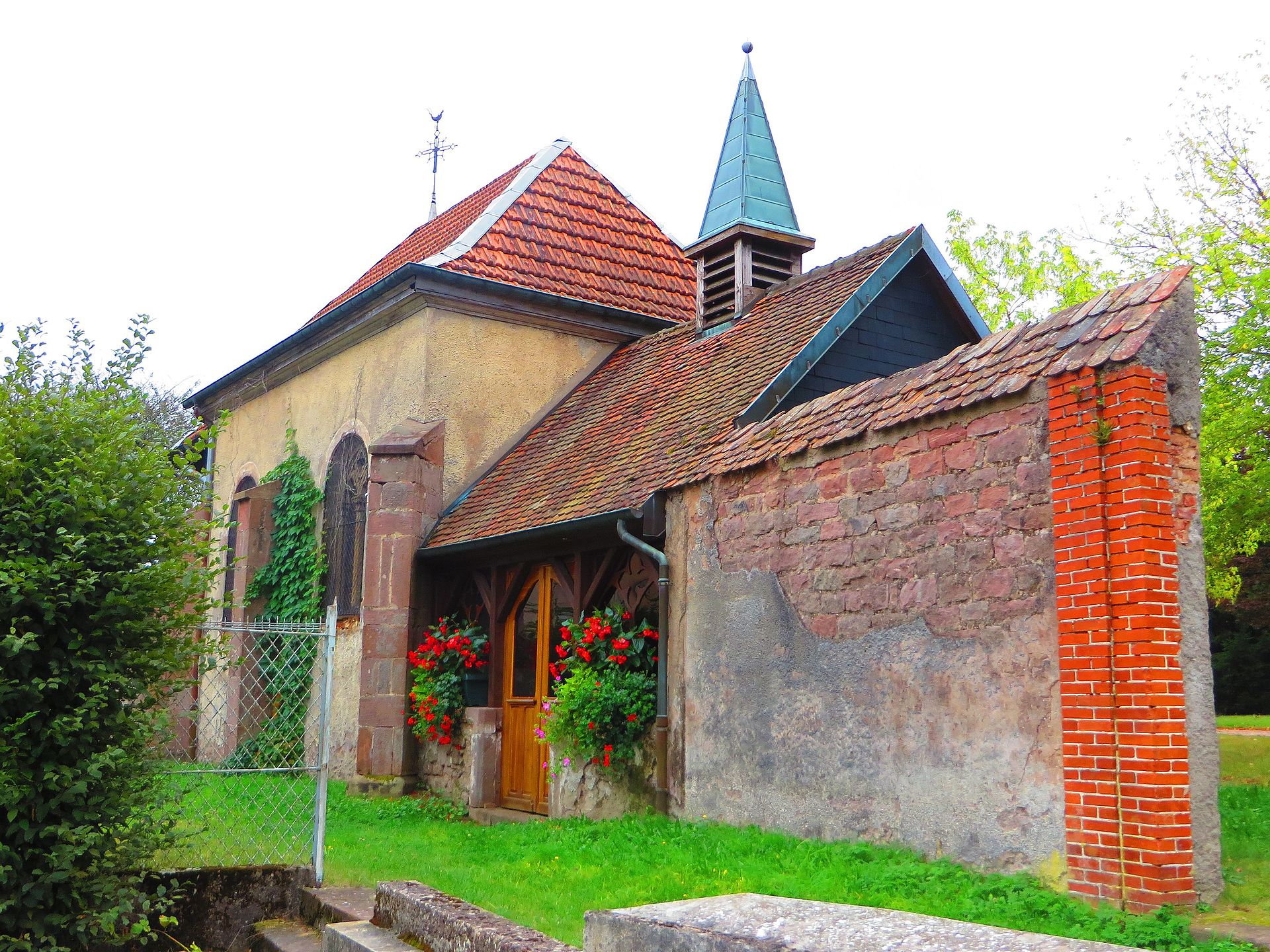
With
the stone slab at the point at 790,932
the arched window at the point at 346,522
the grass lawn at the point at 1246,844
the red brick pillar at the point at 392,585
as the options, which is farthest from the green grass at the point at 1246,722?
the stone slab at the point at 790,932

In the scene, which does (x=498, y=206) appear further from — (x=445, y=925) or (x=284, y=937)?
(x=445, y=925)

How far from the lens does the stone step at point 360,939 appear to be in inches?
188

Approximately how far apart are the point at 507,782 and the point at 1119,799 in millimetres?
7487

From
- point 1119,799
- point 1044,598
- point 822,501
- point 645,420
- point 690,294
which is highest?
point 690,294

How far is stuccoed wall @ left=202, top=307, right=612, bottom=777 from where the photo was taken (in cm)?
1380

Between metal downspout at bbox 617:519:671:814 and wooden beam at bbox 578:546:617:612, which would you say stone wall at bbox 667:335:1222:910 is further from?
wooden beam at bbox 578:546:617:612

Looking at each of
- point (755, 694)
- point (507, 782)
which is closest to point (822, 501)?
point (755, 694)

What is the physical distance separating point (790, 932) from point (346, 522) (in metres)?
13.1

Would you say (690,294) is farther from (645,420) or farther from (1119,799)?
A: (1119,799)

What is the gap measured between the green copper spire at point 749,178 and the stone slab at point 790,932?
11.4m

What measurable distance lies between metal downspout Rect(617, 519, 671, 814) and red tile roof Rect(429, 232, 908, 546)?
0.41m

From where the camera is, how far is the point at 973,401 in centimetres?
679

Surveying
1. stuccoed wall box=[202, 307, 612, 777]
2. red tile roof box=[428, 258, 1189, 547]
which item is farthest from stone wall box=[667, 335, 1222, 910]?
stuccoed wall box=[202, 307, 612, 777]

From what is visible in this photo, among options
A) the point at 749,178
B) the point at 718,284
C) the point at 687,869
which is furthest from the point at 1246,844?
the point at 749,178
